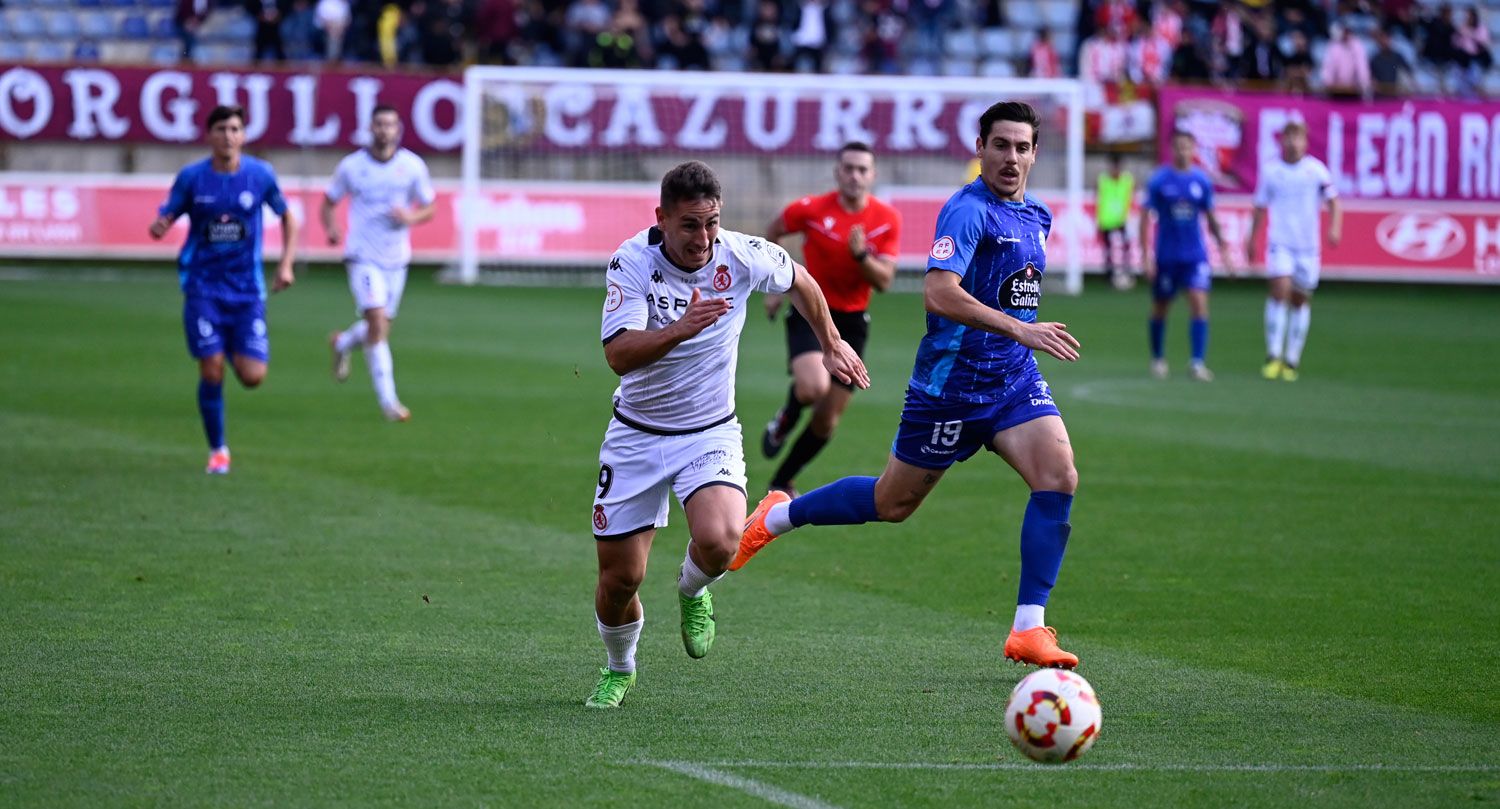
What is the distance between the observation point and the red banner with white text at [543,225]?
1147 inches

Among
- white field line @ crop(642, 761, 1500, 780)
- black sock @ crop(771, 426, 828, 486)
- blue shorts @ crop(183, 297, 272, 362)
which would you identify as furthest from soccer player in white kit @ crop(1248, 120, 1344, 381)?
white field line @ crop(642, 761, 1500, 780)

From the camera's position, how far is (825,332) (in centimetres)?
676

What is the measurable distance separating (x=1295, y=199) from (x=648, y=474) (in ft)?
49.2

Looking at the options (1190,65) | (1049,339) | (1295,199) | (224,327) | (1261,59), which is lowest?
(224,327)

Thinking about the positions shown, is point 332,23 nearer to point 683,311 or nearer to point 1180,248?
point 1180,248

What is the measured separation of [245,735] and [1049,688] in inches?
100

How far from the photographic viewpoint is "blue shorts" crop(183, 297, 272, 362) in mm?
12172

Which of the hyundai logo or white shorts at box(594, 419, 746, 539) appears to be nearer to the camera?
white shorts at box(594, 419, 746, 539)

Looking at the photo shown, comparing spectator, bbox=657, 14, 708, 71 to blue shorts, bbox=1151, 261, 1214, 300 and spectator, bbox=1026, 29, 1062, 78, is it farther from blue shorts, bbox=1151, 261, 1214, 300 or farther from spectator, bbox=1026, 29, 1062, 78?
blue shorts, bbox=1151, 261, 1214, 300

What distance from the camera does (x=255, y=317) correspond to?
12.3 metres

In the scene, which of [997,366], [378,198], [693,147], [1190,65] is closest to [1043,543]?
[997,366]

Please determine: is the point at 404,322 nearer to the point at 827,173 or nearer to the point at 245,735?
the point at 827,173

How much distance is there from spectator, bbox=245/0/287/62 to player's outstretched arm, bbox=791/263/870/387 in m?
25.6

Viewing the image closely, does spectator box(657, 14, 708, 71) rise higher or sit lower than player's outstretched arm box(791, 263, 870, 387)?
higher
